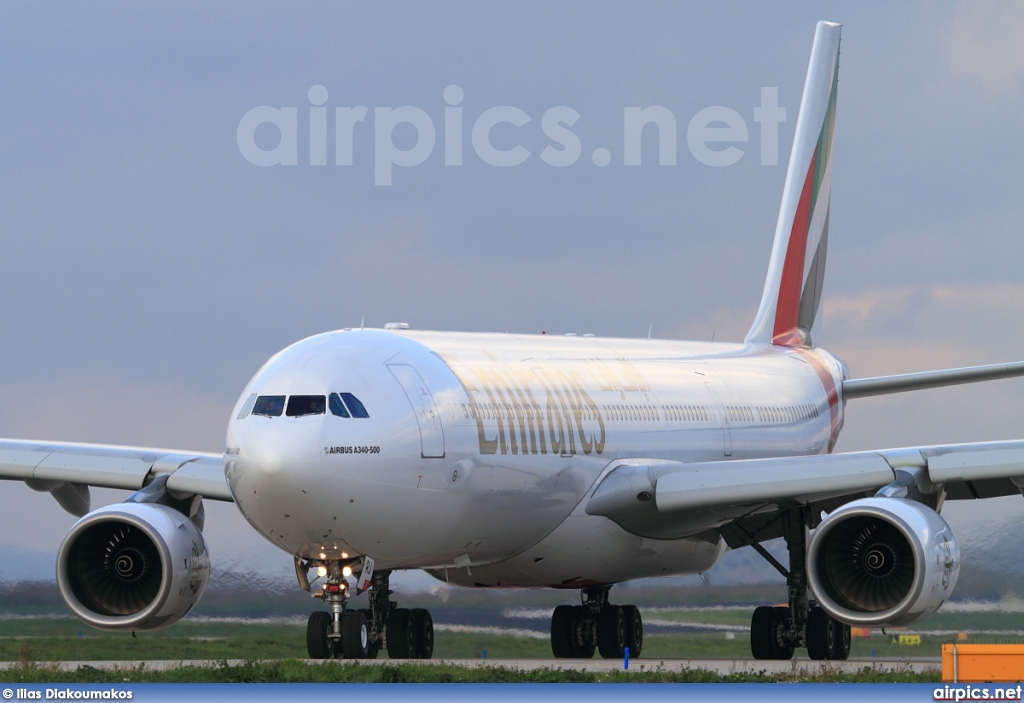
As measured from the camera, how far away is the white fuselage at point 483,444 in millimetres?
19359

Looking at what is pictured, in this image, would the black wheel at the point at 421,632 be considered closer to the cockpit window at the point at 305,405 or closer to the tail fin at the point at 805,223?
the cockpit window at the point at 305,405

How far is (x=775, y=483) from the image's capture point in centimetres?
2258

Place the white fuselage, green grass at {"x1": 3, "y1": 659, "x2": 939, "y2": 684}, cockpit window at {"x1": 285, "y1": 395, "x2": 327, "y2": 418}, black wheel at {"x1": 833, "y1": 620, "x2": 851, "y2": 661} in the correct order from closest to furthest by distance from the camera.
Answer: green grass at {"x1": 3, "y1": 659, "x2": 939, "y2": 684}
the white fuselage
cockpit window at {"x1": 285, "y1": 395, "x2": 327, "y2": 418}
black wheel at {"x1": 833, "y1": 620, "x2": 851, "y2": 661}

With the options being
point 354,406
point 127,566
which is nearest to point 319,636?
point 127,566

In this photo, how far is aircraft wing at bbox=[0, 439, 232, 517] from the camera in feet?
76.8

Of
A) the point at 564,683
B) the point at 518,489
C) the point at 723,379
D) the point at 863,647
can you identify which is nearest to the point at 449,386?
the point at 518,489

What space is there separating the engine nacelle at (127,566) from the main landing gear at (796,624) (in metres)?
7.26

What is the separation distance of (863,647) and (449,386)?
12.0m

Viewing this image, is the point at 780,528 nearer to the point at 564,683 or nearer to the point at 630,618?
the point at 630,618

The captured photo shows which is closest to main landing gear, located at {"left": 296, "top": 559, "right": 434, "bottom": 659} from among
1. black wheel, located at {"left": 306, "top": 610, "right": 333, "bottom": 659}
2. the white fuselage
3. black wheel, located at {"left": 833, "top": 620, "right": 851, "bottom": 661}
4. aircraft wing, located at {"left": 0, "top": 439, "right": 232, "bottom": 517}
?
black wheel, located at {"left": 306, "top": 610, "right": 333, "bottom": 659}

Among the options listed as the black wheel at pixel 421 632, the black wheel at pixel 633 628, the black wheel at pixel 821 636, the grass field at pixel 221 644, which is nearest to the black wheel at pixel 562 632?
the black wheel at pixel 633 628

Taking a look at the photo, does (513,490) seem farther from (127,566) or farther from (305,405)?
(127,566)

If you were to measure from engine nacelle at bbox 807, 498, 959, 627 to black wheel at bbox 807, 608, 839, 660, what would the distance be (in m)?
4.27

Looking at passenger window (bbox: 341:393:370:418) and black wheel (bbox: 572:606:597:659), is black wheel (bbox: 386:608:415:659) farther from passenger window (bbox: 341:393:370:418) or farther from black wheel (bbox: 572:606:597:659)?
passenger window (bbox: 341:393:370:418)
